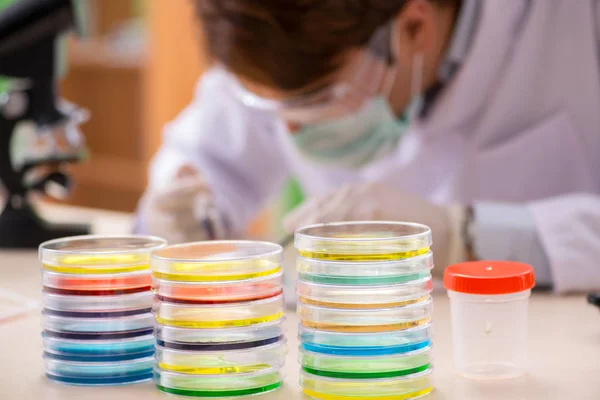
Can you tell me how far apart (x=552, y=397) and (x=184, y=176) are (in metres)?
0.91

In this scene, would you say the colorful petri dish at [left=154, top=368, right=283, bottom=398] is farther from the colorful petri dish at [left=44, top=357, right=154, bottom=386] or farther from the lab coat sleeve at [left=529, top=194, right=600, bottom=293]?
the lab coat sleeve at [left=529, top=194, right=600, bottom=293]

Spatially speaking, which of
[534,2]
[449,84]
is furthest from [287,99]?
[534,2]

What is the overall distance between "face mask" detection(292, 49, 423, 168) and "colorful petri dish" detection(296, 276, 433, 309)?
2.13ft

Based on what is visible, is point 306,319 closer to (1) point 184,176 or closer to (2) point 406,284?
(2) point 406,284

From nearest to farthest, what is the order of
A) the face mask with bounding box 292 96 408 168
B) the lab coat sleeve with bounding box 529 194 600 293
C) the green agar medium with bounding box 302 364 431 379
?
A: the green agar medium with bounding box 302 364 431 379 → the lab coat sleeve with bounding box 529 194 600 293 → the face mask with bounding box 292 96 408 168

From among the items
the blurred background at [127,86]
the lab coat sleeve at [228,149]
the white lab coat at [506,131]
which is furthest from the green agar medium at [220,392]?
the blurred background at [127,86]

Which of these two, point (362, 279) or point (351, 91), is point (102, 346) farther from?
point (351, 91)

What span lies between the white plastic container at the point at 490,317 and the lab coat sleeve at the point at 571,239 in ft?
0.97

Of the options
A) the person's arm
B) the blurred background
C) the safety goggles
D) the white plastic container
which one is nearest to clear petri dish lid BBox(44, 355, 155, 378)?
the white plastic container

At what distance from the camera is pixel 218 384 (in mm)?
587

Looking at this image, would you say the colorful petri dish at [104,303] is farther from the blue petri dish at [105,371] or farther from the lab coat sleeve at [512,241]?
the lab coat sleeve at [512,241]

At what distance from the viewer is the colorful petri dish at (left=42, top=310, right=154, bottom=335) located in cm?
62

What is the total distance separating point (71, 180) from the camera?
49.3 inches

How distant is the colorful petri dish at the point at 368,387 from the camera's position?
1.85 feet
